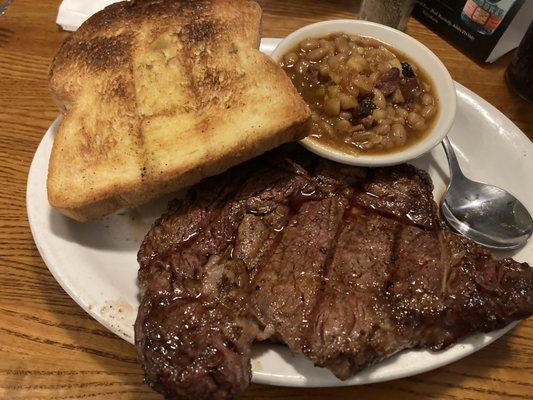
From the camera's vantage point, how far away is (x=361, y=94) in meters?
2.04

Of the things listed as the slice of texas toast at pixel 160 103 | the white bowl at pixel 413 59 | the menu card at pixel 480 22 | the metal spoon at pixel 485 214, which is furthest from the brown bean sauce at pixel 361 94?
the menu card at pixel 480 22

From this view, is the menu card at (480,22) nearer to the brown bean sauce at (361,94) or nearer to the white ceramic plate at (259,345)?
the white ceramic plate at (259,345)

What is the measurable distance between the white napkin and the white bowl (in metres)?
1.43

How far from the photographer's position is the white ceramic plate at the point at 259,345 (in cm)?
165

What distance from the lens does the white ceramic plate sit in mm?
1648

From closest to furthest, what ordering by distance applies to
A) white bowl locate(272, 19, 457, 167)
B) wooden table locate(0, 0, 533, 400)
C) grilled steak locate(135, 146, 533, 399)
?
grilled steak locate(135, 146, 533, 399) → wooden table locate(0, 0, 533, 400) → white bowl locate(272, 19, 457, 167)

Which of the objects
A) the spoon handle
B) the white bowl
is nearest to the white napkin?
the white bowl

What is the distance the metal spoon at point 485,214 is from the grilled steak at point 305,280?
241 millimetres

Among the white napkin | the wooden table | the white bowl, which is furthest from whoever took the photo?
the white napkin

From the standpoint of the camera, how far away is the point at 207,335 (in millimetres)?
1570

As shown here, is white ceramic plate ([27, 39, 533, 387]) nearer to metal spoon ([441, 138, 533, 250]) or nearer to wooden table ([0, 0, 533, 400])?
metal spoon ([441, 138, 533, 250])

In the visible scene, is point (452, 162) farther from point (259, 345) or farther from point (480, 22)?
point (259, 345)

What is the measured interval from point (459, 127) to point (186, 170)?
1.44 metres

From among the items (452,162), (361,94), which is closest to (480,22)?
(452,162)
